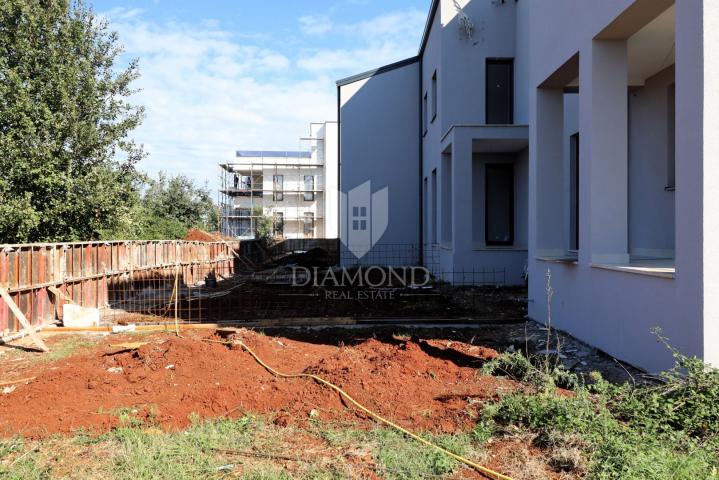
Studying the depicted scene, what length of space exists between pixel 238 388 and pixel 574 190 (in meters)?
8.18

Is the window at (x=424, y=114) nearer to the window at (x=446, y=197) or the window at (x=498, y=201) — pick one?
the window at (x=446, y=197)

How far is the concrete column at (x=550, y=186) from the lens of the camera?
307 inches

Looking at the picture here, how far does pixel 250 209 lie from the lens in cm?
4144

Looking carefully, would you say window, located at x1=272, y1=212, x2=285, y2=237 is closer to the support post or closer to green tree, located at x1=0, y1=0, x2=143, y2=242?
green tree, located at x1=0, y1=0, x2=143, y2=242

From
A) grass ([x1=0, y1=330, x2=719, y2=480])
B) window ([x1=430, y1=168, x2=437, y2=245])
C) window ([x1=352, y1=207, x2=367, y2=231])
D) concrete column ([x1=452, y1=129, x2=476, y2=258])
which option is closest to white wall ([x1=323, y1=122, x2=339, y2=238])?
window ([x1=352, y1=207, x2=367, y2=231])

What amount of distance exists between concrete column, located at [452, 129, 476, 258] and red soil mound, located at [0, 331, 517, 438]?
6538 millimetres

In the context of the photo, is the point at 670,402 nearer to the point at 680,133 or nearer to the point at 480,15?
the point at 680,133

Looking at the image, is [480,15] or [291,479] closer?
[291,479]

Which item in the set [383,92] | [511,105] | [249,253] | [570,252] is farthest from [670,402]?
[249,253]

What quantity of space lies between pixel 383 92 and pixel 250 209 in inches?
997

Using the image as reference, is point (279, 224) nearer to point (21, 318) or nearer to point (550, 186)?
point (21, 318)

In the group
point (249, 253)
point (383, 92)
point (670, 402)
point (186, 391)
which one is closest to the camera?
point (670, 402)

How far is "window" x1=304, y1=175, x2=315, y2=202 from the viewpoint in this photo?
143ft

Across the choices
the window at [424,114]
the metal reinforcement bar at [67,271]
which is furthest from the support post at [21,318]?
the window at [424,114]
